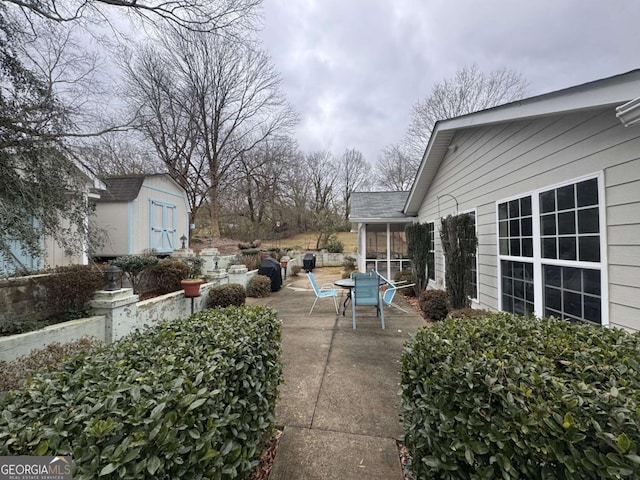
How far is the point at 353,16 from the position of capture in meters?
7.36

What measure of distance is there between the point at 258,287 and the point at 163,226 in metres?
6.20

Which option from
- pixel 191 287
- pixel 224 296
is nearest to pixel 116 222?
pixel 224 296

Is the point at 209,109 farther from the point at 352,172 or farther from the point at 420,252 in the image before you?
the point at 420,252

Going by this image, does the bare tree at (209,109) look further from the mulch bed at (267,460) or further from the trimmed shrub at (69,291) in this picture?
the mulch bed at (267,460)

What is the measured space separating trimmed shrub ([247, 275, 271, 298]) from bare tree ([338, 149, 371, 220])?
20.8m

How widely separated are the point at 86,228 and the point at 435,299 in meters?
6.04

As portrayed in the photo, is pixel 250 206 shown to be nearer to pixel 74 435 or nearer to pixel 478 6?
pixel 478 6

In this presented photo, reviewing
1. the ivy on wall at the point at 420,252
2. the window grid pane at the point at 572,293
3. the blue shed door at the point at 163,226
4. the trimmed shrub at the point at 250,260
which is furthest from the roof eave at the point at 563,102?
the blue shed door at the point at 163,226

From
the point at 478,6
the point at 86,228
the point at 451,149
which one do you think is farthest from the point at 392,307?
the point at 478,6

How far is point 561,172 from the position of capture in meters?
3.22

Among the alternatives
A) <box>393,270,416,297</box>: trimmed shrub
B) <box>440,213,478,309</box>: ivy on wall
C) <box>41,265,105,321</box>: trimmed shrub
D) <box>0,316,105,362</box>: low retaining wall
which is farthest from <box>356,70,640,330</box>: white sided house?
<box>41,265,105,321</box>: trimmed shrub

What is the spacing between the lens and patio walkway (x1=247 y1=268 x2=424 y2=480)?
2.00m

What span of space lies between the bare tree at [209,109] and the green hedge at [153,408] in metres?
16.6

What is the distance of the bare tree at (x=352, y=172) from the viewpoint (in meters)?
28.4
